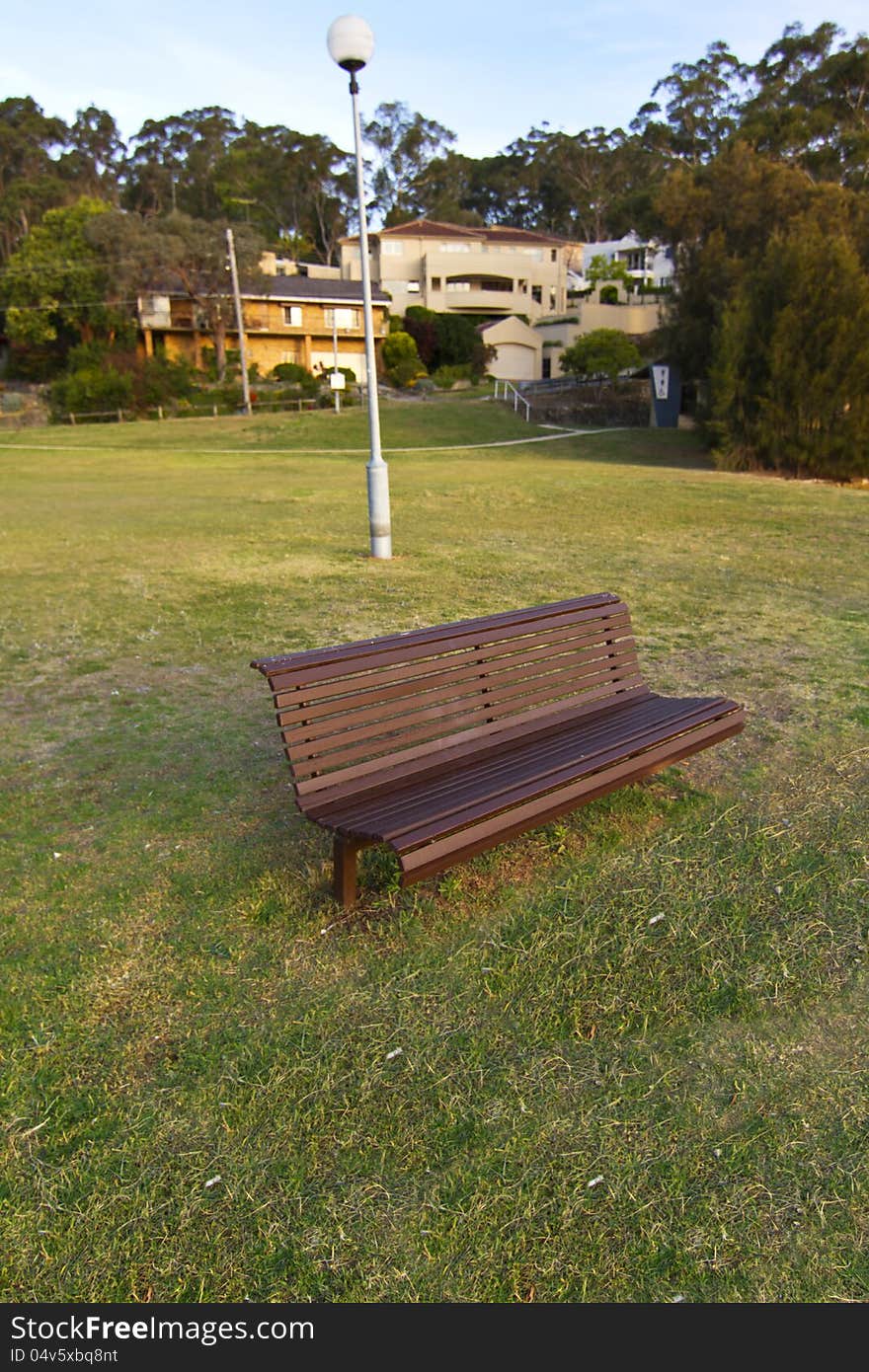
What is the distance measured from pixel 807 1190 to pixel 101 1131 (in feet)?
6.24

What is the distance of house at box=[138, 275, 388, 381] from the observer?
163 feet

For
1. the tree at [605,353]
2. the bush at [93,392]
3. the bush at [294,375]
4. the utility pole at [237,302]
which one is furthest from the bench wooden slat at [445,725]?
the bush at [294,375]

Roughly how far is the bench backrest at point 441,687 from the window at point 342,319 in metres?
53.7

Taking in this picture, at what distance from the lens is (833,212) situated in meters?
25.5

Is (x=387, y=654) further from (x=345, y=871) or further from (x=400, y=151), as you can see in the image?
(x=400, y=151)

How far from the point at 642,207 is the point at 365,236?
4401 cm

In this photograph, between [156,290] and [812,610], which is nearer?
[812,610]

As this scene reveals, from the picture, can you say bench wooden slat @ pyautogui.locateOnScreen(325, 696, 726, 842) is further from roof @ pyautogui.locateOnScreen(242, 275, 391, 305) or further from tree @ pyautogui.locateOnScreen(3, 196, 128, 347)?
roof @ pyautogui.locateOnScreen(242, 275, 391, 305)

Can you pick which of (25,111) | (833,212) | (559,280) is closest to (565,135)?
(559,280)

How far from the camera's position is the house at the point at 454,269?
2387 inches

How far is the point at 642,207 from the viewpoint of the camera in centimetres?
4647

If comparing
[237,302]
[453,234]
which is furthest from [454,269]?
[237,302]

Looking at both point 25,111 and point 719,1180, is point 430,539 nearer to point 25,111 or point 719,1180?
point 719,1180

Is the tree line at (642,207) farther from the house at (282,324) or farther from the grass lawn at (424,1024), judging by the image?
the grass lawn at (424,1024)
